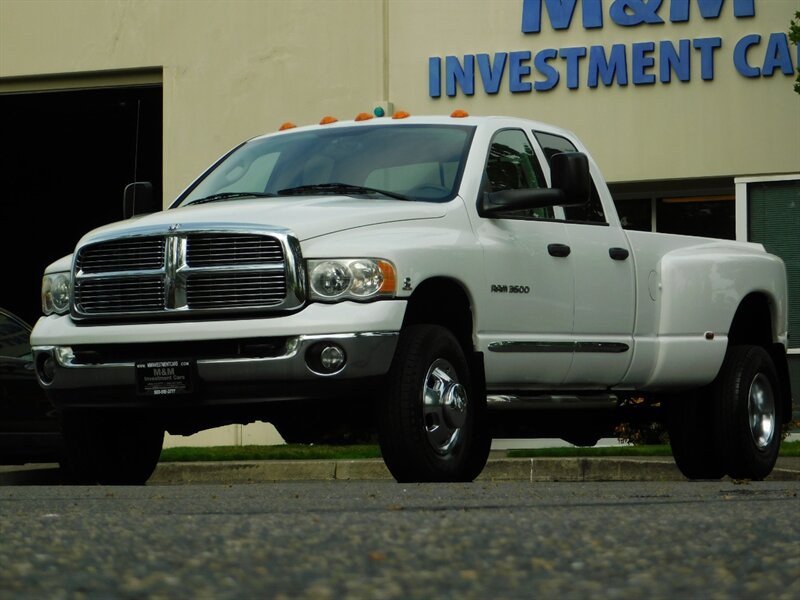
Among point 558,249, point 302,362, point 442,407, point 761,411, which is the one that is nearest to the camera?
point 302,362

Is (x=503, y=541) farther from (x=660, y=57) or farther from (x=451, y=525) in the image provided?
(x=660, y=57)

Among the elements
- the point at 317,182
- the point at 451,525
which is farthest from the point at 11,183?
the point at 451,525

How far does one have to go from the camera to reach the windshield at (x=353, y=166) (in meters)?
8.85

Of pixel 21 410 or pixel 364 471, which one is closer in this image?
pixel 21 410

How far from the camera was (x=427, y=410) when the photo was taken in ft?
26.1

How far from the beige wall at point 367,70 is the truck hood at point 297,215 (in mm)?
10639

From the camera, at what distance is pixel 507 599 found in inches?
138

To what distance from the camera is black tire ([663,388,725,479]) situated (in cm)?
1011

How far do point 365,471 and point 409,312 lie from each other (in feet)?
17.8

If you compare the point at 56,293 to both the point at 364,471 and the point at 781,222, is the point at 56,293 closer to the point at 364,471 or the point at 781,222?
the point at 364,471

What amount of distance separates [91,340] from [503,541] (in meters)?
4.14

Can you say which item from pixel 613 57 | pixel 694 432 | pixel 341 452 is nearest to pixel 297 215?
pixel 694 432

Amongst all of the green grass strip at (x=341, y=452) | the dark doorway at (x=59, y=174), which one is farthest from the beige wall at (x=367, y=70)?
the green grass strip at (x=341, y=452)

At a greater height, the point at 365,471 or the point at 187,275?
the point at 187,275
